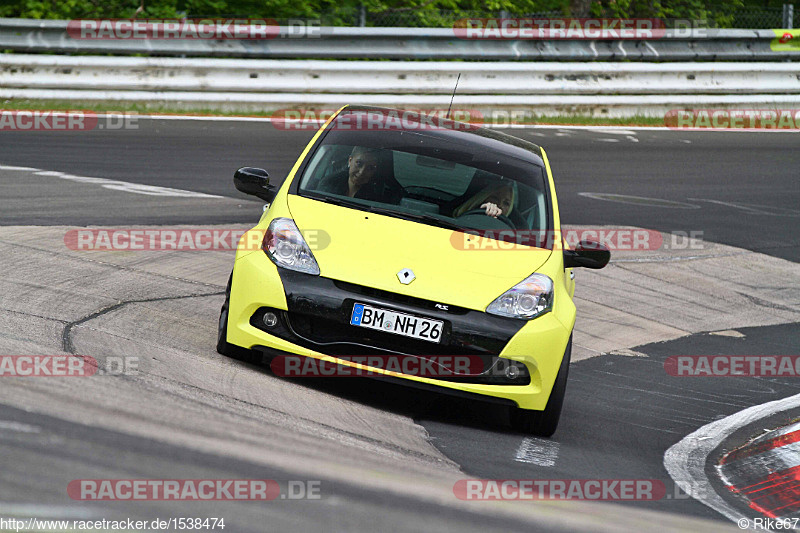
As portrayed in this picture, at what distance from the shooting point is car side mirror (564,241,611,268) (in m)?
7.02

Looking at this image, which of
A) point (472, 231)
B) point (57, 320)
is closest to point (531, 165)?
point (472, 231)

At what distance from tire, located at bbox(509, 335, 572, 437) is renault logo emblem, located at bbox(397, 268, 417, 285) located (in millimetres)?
946

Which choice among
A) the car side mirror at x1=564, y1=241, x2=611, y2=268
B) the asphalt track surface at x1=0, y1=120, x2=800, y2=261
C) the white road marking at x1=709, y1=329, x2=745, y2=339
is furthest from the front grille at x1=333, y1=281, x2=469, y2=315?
the asphalt track surface at x1=0, y1=120, x2=800, y2=261

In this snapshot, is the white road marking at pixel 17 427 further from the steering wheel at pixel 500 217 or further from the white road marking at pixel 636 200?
the white road marking at pixel 636 200

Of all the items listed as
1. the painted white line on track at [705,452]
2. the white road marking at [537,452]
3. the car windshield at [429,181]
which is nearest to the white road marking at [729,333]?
the painted white line on track at [705,452]

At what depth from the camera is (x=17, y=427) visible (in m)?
4.34

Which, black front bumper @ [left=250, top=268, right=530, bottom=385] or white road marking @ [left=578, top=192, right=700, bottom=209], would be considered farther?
white road marking @ [left=578, top=192, right=700, bottom=209]

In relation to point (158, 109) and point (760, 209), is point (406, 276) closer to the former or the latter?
point (760, 209)

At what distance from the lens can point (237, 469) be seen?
165 inches

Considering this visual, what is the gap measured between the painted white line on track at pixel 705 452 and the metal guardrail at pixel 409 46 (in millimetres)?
11845

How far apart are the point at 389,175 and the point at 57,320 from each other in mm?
2149

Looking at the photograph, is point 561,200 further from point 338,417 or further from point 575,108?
point 338,417

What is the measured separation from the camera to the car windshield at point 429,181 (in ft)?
23.1

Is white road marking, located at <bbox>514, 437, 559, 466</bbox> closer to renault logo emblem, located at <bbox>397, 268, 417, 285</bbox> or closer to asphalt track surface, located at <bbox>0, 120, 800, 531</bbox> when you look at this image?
asphalt track surface, located at <bbox>0, 120, 800, 531</bbox>
